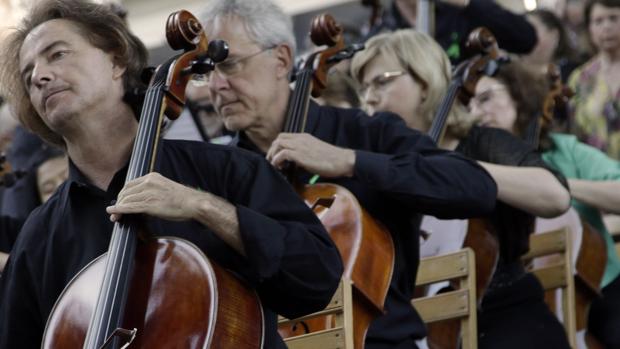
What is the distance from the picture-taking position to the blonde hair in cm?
351

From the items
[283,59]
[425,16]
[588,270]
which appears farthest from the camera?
[425,16]

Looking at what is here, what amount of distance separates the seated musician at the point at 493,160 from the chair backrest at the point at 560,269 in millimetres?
161

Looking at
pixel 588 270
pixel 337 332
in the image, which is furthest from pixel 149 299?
pixel 588 270

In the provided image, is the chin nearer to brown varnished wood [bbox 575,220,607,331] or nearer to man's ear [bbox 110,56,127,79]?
man's ear [bbox 110,56,127,79]

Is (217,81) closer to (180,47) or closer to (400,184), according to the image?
(400,184)

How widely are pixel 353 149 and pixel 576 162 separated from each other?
139 centimetres

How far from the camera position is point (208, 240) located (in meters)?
2.21

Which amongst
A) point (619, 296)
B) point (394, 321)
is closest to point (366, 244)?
point (394, 321)

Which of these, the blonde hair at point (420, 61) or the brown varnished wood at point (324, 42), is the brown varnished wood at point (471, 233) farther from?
the brown varnished wood at point (324, 42)

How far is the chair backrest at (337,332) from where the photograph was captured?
260 cm

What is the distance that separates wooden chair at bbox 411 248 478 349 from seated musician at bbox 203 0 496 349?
0.26 m

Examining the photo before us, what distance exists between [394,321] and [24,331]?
918 millimetres

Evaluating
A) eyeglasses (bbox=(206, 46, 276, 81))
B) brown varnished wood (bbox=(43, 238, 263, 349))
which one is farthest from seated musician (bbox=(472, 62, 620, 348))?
brown varnished wood (bbox=(43, 238, 263, 349))

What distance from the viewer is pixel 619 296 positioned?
405 cm
